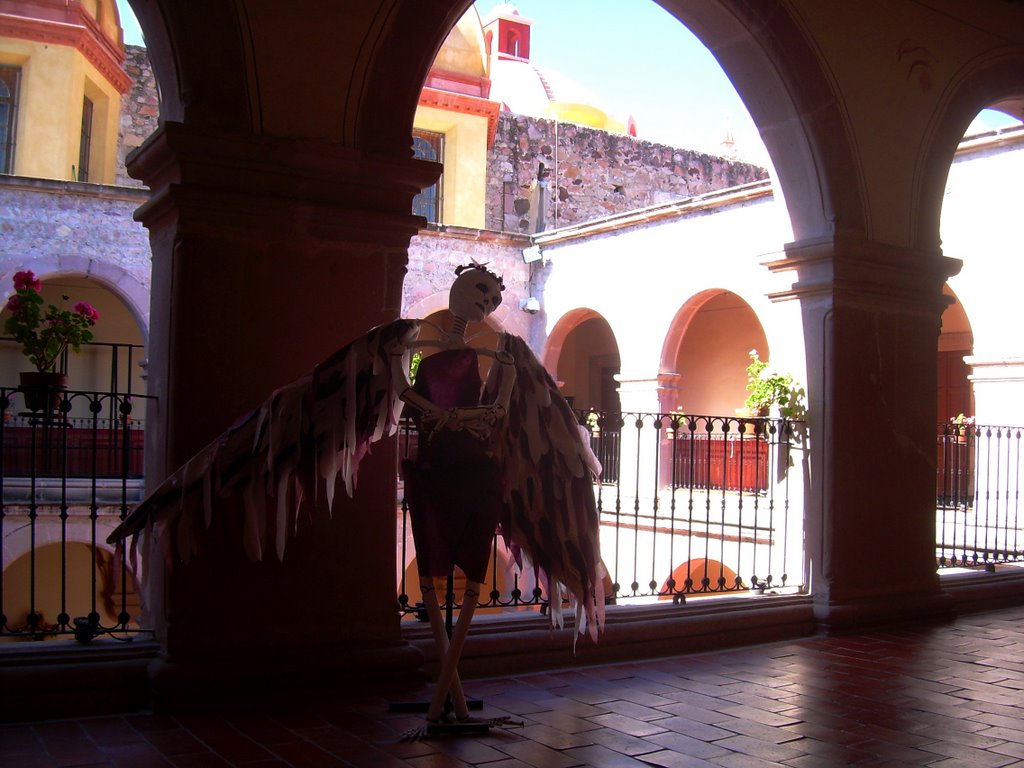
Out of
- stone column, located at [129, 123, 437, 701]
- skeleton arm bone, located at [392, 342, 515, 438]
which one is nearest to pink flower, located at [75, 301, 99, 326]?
stone column, located at [129, 123, 437, 701]

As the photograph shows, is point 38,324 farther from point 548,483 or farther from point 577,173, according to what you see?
point 577,173

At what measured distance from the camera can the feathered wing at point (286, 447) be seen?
3156mm

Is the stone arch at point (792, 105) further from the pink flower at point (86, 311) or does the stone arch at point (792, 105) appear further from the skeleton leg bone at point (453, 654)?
the pink flower at point (86, 311)

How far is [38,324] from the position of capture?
23.2 feet

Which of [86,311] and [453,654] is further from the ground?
[86,311]

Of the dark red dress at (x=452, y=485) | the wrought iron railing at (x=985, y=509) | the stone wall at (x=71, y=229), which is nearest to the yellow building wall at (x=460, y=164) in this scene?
the stone wall at (x=71, y=229)

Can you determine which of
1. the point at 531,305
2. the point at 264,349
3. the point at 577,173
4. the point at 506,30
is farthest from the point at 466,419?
the point at 506,30

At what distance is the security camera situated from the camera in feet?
52.9

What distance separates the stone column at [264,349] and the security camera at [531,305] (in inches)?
472

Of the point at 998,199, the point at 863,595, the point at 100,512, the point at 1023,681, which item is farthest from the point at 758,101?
the point at 100,512

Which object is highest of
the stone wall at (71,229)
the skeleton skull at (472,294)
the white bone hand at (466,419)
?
the stone wall at (71,229)

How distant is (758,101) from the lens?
5.81 m

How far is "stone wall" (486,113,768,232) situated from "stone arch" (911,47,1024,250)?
42.0ft

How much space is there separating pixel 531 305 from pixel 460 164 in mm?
3975
